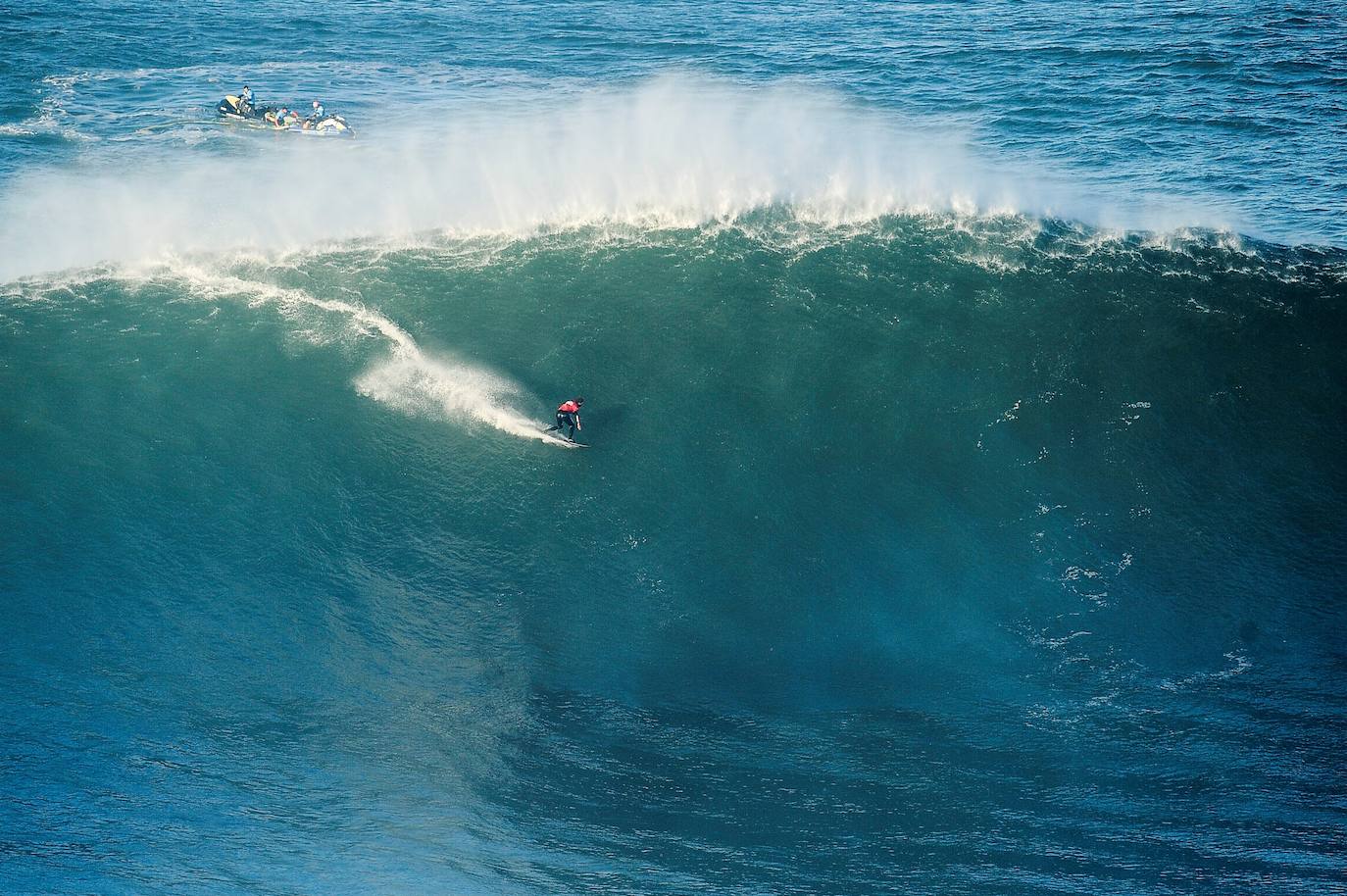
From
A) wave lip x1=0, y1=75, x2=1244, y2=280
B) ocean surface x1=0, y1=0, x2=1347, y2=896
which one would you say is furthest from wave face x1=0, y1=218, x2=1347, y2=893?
wave lip x1=0, y1=75, x2=1244, y2=280

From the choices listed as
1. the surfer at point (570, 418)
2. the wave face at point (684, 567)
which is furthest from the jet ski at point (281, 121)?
the surfer at point (570, 418)

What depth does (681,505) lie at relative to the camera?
33125 mm

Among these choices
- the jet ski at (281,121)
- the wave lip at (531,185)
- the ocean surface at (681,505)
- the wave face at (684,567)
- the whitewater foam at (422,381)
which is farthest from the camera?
the jet ski at (281,121)

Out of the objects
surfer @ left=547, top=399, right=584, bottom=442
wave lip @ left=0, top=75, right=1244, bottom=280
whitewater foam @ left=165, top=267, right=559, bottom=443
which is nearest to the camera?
surfer @ left=547, top=399, right=584, bottom=442

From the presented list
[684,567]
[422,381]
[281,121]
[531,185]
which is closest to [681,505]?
[684,567]

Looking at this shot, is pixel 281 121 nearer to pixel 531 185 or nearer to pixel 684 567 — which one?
pixel 531 185

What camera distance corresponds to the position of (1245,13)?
62.1 meters

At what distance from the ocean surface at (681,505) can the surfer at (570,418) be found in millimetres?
1095

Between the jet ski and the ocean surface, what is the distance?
99 centimetres

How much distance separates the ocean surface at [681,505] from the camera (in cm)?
2592

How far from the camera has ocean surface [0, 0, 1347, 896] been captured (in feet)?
85.0

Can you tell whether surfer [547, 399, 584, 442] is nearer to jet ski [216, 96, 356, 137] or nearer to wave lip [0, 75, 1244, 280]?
wave lip [0, 75, 1244, 280]

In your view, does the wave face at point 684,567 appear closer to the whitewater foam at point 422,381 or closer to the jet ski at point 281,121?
the whitewater foam at point 422,381

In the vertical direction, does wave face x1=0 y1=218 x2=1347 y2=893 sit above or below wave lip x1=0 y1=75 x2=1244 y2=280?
below
